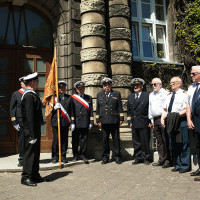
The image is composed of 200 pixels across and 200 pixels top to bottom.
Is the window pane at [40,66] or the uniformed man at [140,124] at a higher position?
the window pane at [40,66]

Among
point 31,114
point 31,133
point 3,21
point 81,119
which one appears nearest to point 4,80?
point 3,21

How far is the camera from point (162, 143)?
6410mm

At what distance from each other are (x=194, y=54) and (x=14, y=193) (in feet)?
27.2

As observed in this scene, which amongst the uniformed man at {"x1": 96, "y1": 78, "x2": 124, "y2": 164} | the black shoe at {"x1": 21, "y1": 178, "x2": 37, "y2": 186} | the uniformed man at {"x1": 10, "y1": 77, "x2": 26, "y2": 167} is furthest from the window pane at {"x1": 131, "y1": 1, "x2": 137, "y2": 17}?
the black shoe at {"x1": 21, "y1": 178, "x2": 37, "y2": 186}

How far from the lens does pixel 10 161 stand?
6934 millimetres

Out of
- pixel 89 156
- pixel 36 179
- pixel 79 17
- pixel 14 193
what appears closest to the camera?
pixel 14 193

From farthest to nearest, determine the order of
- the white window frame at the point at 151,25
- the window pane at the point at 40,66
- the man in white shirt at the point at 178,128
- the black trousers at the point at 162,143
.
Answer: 1. the white window frame at the point at 151,25
2. the window pane at the point at 40,66
3. the black trousers at the point at 162,143
4. the man in white shirt at the point at 178,128

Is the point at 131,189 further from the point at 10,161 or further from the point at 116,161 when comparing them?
the point at 10,161

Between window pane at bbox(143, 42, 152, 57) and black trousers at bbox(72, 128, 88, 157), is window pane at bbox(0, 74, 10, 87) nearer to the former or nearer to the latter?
black trousers at bbox(72, 128, 88, 157)

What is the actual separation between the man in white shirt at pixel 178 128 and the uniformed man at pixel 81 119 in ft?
7.01

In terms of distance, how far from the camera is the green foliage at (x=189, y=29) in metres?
10.1

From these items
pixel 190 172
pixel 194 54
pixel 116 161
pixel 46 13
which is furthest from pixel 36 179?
pixel 194 54

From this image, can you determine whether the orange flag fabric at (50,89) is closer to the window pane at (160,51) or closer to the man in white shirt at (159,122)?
the man in white shirt at (159,122)

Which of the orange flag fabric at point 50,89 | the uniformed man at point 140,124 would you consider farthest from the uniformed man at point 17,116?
the uniformed man at point 140,124
